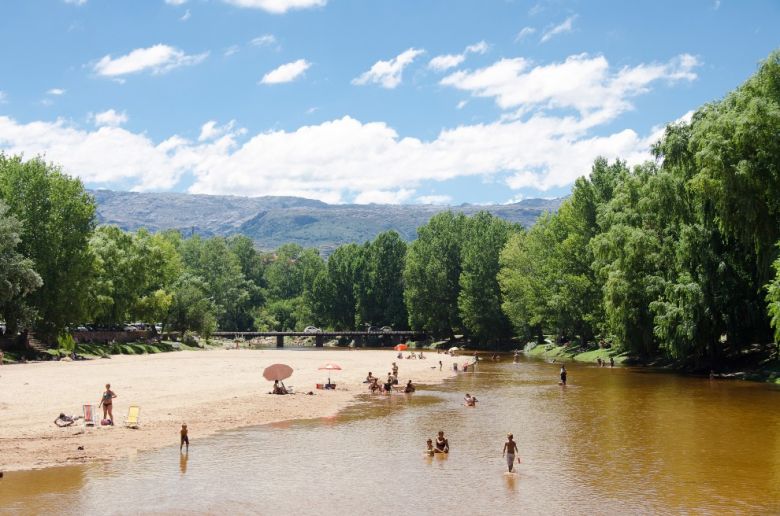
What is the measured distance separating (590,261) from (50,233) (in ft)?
208

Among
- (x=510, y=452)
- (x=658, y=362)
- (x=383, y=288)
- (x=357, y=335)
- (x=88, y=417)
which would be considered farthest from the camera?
(x=383, y=288)

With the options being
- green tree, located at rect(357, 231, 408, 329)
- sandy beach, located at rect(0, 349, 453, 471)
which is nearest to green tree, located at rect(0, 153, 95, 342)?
sandy beach, located at rect(0, 349, 453, 471)

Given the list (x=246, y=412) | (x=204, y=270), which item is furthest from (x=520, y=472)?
(x=204, y=270)

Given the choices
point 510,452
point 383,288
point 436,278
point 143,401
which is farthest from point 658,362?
point 383,288

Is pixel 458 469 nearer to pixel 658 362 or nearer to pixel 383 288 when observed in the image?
pixel 658 362

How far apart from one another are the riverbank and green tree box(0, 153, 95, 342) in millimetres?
60225

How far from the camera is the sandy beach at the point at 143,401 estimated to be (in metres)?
30.7

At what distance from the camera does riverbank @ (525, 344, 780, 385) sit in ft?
191

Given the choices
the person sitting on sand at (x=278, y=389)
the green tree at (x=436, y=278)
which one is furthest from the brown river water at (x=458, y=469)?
the green tree at (x=436, y=278)

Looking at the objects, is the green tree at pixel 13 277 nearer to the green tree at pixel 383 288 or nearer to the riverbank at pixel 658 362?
the riverbank at pixel 658 362

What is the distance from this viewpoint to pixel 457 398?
5200 cm

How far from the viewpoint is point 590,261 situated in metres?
92.4

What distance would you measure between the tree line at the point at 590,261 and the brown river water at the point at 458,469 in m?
14.0

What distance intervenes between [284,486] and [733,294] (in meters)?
44.4
